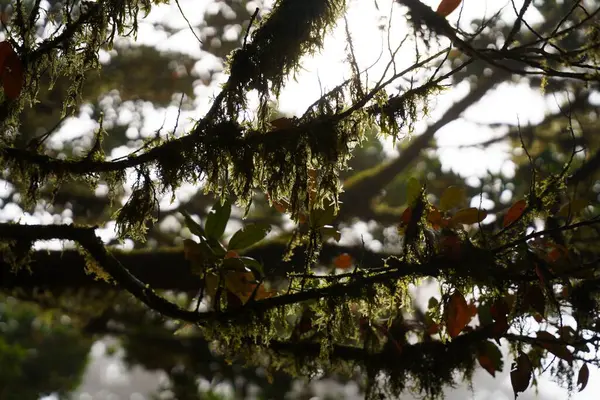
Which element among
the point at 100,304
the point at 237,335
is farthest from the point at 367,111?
the point at 100,304

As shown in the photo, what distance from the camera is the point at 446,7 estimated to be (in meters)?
1.18

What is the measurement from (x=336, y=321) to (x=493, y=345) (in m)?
0.61

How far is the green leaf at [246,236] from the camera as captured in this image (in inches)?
56.7

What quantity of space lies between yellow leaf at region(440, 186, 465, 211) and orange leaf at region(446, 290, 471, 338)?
15.5 inches

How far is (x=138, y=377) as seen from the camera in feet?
127

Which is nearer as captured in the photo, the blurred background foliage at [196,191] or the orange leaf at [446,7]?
the orange leaf at [446,7]

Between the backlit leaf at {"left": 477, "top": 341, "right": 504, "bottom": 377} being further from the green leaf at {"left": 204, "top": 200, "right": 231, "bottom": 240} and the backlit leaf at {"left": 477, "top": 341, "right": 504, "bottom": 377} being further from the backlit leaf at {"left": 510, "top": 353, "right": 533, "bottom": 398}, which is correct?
the green leaf at {"left": 204, "top": 200, "right": 231, "bottom": 240}

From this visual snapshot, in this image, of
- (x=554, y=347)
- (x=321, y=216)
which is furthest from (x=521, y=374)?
(x=321, y=216)

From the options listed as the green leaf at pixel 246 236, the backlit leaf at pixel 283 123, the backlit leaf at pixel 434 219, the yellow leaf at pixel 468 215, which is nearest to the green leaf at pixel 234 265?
the green leaf at pixel 246 236

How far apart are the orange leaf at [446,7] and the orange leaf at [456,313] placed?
0.63m

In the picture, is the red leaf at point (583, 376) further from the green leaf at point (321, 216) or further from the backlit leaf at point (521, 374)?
the green leaf at point (321, 216)

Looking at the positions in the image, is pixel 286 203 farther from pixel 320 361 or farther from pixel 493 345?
pixel 493 345

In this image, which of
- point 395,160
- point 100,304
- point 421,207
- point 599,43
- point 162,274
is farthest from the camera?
point 395,160

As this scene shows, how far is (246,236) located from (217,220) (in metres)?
0.09
